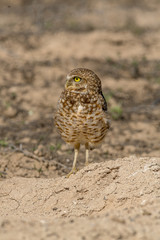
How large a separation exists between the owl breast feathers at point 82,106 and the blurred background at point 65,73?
1.13 meters

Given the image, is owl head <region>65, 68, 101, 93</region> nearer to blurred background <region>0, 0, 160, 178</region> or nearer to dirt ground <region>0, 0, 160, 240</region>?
dirt ground <region>0, 0, 160, 240</region>

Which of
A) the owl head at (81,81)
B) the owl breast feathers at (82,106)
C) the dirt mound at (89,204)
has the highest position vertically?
the owl head at (81,81)

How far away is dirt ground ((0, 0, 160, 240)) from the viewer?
3.34 metres

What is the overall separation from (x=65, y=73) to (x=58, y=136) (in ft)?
9.17

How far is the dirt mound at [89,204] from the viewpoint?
2961 millimetres

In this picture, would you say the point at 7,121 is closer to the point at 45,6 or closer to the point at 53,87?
the point at 53,87

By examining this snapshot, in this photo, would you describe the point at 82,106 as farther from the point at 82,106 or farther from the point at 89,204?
the point at 89,204

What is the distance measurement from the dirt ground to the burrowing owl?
0.51 m

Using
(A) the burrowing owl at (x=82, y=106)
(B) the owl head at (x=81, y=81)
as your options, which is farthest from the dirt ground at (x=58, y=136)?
(B) the owl head at (x=81, y=81)

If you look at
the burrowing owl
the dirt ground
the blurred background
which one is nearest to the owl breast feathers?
the burrowing owl

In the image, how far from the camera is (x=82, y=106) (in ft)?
15.8

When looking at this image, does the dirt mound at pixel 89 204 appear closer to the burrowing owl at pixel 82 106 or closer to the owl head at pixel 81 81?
the burrowing owl at pixel 82 106

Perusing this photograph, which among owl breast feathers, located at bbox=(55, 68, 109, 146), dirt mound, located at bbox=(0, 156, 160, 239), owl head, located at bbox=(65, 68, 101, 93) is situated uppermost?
owl head, located at bbox=(65, 68, 101, 93)

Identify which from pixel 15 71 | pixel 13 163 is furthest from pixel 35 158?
pixel 15 71
